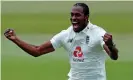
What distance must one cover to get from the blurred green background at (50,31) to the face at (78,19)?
4.71 metres

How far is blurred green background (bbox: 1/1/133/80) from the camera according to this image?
13734 mm

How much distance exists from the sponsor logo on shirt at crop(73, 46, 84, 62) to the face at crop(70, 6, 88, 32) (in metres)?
0.25

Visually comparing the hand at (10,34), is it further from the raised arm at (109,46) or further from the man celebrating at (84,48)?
the raised arm at (109,46)

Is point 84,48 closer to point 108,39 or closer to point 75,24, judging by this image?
point 75,24

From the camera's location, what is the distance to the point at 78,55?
809cm

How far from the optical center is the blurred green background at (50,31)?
13.7 m

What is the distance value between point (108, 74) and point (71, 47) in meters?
A: 5.09

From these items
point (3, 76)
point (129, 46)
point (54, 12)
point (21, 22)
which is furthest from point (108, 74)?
point (54, 12)

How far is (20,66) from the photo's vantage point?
1455 centimetres

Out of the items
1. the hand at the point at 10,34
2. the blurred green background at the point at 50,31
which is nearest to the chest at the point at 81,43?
the hand at the point at 10,34

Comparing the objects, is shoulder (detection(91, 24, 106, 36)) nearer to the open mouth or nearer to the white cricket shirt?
the white cricket shirt

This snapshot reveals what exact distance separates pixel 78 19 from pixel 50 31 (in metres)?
13.7

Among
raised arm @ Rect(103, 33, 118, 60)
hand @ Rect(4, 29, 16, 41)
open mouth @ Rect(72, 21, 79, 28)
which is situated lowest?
raised arm @ Rect(103, 33, 118, 60)

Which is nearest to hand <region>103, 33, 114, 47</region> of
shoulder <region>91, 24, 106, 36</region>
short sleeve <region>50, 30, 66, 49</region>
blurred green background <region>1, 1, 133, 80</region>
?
shoulder <region>91, 24, 106, 36</region>
